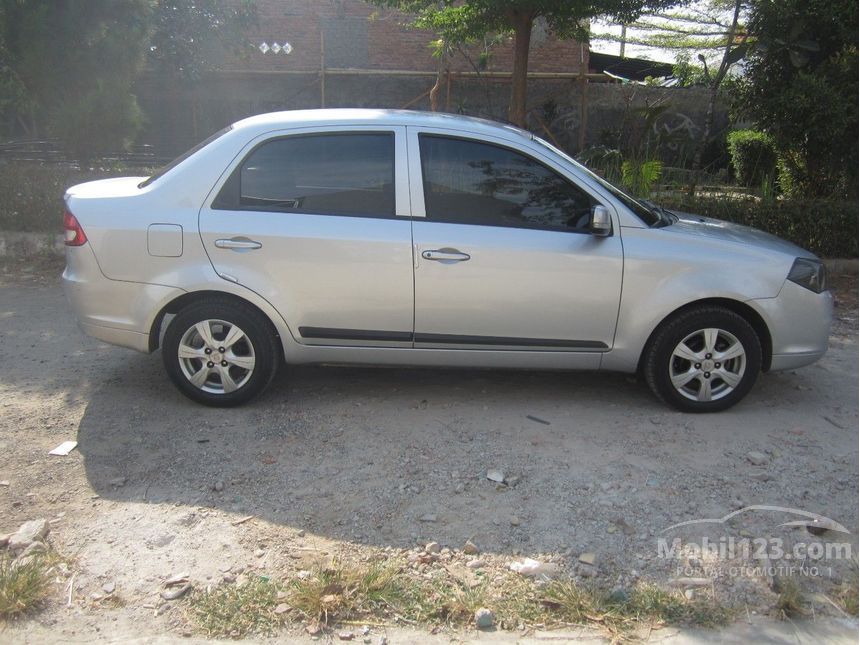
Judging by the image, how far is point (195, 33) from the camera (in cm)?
1497

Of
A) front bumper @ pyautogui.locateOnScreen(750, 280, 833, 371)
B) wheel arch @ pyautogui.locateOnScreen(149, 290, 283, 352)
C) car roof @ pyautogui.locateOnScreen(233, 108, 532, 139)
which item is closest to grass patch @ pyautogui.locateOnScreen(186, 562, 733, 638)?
wheel arch @ pyautogui.locateOnScreen(149, 290, 283, 352)

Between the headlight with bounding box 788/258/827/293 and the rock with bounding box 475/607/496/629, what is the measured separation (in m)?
3.05

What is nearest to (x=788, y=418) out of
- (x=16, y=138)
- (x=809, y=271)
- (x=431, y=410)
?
(x=809, y=271)

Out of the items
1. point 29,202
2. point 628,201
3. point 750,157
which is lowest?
point 29,202

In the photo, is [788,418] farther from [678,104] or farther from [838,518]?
[678,104]

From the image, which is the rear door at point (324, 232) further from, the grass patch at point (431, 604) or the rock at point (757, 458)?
the rock at point (757, 458)

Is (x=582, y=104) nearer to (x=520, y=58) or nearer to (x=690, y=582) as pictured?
(x=520, y=58)

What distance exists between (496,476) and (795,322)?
224 centimetres

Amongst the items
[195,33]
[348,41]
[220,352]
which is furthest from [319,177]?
[348,41]

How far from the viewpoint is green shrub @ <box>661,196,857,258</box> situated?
8.98 meters

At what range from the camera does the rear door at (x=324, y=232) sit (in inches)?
194

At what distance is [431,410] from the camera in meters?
5.23

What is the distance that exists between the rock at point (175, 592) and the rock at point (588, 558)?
1.71m

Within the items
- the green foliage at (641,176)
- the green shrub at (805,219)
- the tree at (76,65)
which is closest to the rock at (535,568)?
the green shrub at (805,219)
